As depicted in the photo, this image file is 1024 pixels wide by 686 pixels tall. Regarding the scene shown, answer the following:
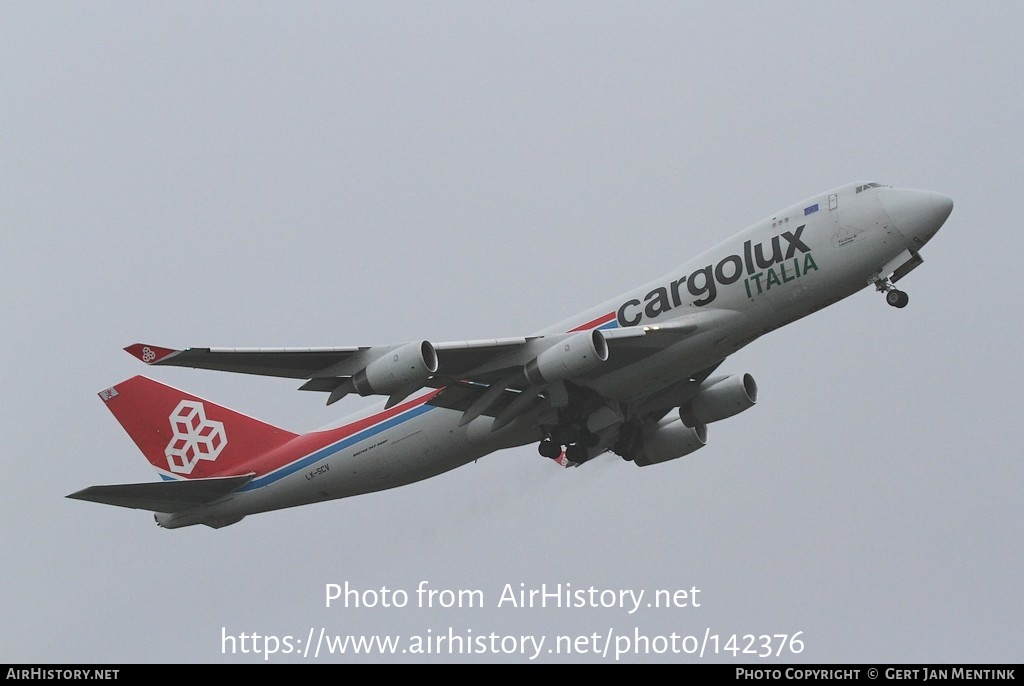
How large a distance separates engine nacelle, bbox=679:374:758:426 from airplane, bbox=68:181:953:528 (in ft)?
0.13

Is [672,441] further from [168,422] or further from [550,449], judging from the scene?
[168,422]

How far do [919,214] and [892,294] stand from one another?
1919 millimetres

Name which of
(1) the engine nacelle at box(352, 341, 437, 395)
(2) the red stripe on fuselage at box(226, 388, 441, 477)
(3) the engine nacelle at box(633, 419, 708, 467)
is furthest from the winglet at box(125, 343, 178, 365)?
(3) the engine nacelle at box(633, 419, 708, 467)

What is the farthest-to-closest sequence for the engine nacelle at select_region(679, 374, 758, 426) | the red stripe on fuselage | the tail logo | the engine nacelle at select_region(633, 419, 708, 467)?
the tail logo, the engine nacelle at select_region(633, 419, 708, 467), the engine nacelle at select_region(679, 374, 758, 426), the red stripe on fuselage

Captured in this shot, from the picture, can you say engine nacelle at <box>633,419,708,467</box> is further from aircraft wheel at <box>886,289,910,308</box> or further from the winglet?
the winglet

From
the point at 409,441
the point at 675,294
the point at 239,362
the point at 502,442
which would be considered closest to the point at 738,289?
the point at 675,294

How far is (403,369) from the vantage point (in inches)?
1057

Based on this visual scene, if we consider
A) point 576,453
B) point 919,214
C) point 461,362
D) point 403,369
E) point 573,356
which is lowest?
Result: point 576,453

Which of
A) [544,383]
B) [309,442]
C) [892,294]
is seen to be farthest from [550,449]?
[892,294]

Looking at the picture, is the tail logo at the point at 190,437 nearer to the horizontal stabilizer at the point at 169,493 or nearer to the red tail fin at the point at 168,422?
the red tail fin at the point at 168,422

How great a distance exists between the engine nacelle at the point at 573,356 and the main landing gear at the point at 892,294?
655 cm

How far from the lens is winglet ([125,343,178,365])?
2508cm

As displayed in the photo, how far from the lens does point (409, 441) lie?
3209 centimetres

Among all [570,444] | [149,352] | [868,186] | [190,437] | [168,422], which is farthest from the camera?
[168,422]
